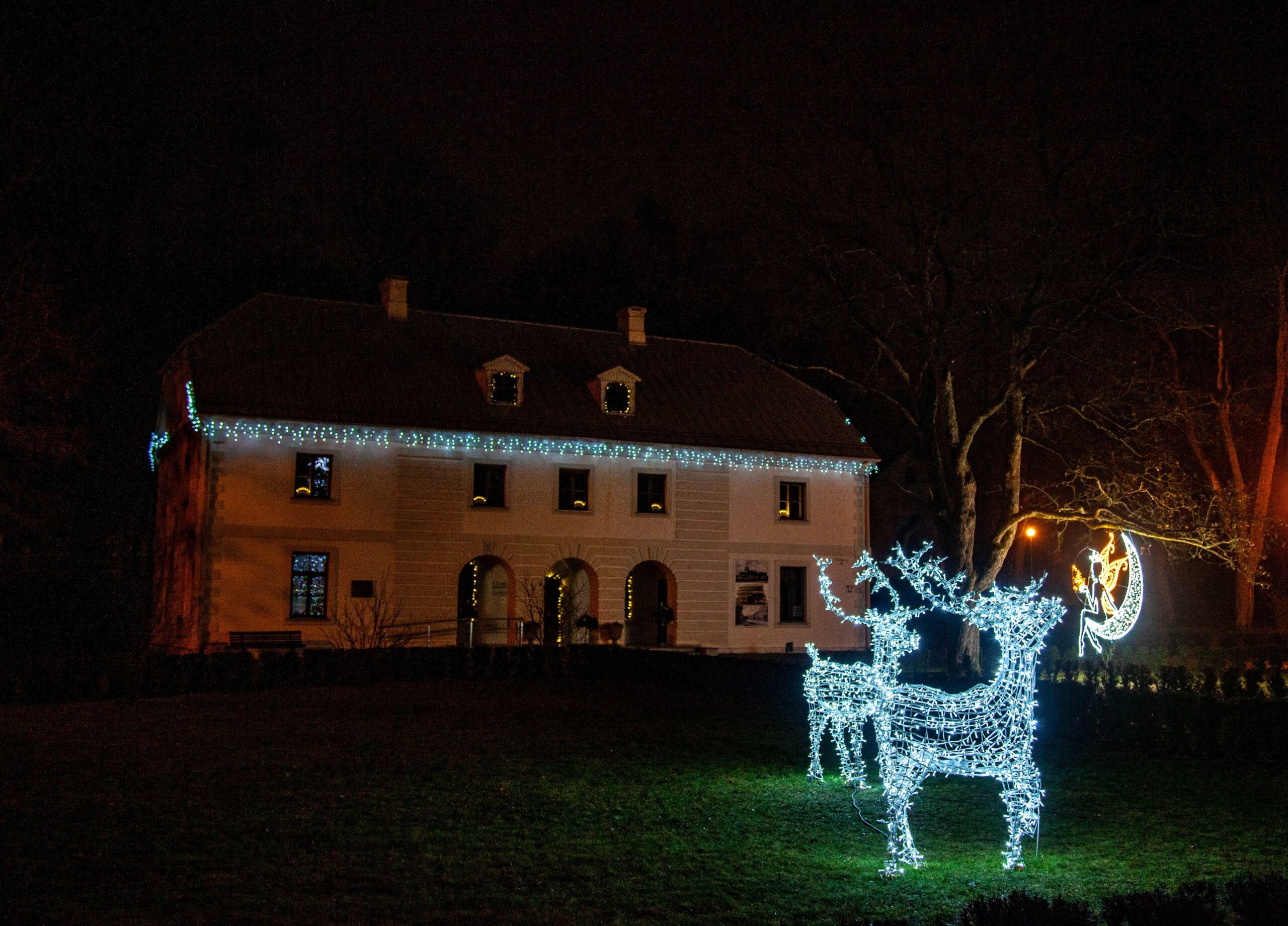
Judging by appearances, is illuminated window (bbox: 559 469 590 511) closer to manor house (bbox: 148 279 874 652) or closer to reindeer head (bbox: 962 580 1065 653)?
manor house (bbox: 148 279 874 652)

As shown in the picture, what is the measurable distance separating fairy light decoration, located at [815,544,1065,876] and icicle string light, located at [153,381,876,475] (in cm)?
2065

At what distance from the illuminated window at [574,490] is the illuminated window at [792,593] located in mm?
5872

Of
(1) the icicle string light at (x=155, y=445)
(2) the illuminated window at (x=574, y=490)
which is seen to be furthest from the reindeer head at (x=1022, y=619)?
(1) the icicle string light at (x=155, y=445)

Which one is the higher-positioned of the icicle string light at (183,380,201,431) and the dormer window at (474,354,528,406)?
the dormer window at (474,354,528,406)

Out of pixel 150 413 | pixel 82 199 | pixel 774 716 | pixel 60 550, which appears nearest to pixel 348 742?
pixel 774 716

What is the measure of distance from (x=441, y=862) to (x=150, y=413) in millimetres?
33238

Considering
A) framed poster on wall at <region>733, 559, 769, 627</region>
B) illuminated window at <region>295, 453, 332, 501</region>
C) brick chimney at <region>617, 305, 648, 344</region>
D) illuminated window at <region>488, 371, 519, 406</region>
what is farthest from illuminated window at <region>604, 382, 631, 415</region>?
illuminated window at <region>295, 453, 332, 501</region>

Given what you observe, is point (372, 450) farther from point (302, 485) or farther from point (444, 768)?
point (444, 768)

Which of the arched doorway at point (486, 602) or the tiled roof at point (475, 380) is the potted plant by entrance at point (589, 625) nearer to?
the arched doorway at point (486, 602)

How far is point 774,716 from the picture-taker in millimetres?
17281

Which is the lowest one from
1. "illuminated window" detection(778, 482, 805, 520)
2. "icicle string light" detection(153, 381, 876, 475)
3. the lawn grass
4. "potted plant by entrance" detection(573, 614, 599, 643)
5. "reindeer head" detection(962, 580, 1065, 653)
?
the lawn grass

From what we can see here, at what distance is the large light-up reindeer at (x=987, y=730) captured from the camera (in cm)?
913

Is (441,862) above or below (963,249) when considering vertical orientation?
below

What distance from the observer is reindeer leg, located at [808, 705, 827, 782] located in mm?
12438
